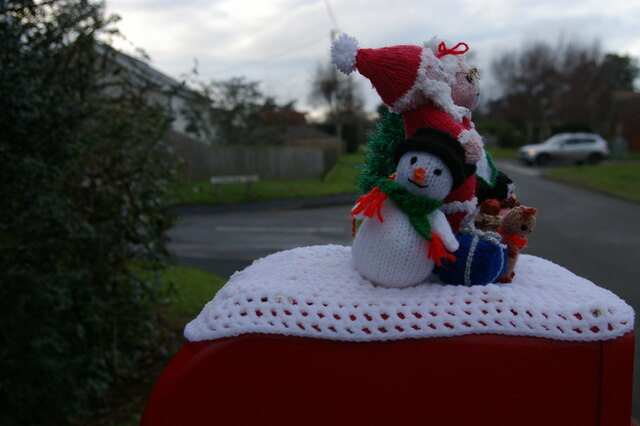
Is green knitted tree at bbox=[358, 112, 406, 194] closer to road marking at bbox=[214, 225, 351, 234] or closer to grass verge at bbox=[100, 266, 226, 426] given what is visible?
grass verge at bbox=[100, 266, 226, 426]

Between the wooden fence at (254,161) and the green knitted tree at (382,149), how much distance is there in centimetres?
1466

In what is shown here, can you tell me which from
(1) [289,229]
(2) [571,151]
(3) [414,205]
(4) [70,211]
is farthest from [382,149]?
(2) [571,151]

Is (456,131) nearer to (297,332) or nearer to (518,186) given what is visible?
(297,332)

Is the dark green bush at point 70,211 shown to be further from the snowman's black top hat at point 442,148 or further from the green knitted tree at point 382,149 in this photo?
the snowman's black top hat at point 442,148

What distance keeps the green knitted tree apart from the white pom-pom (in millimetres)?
296

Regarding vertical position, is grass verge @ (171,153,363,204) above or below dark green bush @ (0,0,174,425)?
below

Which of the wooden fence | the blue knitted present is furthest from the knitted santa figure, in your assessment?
the wooden fence

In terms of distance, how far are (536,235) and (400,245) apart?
8.05 m

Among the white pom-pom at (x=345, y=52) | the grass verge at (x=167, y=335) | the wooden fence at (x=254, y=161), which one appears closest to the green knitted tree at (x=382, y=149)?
the white pom-pom at (x=345, y=52)

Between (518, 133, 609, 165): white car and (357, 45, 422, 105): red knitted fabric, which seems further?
(518, 133, 609, 165): white car

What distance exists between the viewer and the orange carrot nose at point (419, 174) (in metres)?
1.43

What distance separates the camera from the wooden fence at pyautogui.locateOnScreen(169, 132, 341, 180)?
17.2 metres

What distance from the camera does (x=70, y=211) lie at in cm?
323

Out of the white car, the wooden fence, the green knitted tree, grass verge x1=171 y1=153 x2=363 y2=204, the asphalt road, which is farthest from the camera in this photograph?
the white car
